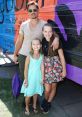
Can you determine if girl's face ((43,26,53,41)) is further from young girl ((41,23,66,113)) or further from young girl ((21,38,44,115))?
young girl ((21,38,44,115))

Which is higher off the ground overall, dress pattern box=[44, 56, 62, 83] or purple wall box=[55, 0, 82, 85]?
purple wall box=[55, 0, 82, 85]

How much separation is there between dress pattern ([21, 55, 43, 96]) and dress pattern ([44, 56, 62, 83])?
0.34 ft

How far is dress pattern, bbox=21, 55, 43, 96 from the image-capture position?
3.71 meters

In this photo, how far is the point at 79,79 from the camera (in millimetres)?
3600

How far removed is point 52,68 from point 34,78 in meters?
0.30

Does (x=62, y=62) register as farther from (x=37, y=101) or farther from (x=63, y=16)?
(x=37, y=101)

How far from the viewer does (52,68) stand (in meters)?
3.71

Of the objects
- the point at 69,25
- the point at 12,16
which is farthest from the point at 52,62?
Result: the point at 12,16

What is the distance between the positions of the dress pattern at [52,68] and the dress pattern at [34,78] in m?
0.10

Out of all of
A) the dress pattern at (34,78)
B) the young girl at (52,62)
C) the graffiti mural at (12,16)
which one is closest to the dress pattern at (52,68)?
the young girl at (52,62)

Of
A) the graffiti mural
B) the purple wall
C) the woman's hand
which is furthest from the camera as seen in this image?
the graffiti mural

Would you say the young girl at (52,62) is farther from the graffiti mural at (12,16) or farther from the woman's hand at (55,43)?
the graffiti mural at (12,16)

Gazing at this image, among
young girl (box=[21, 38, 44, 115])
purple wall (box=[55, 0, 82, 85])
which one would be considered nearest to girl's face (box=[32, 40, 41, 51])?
young girl (box=[21, 38, 44, 115])

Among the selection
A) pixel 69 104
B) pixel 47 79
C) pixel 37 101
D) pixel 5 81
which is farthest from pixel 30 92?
pixel 5 81
